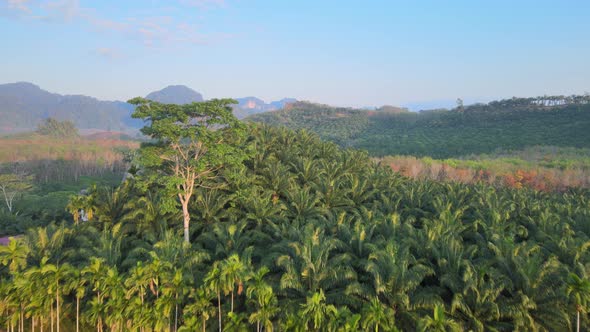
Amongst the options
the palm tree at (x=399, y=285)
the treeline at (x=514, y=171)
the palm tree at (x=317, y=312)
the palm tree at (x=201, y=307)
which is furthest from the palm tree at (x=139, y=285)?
the treeline at (x=514, y=171)

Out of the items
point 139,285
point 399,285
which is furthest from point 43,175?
point 399,285

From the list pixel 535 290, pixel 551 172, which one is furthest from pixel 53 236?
pixel 551 172

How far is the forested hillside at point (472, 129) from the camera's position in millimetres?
66188

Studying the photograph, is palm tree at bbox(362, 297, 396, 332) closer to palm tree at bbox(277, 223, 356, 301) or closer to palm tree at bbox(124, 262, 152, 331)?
palm tree at bbox(277, 223, 356, 301)

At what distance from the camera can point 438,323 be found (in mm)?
9609

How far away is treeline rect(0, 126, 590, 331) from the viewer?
11414 millimetres

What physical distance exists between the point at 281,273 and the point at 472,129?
78445mm

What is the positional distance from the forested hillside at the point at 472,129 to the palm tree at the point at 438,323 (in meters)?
56.1

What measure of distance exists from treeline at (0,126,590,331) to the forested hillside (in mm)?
50906

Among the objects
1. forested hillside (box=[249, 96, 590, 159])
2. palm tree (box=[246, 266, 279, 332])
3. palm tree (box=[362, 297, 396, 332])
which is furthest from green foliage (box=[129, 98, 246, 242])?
forested hillside (box=[249, 96, 590, 159])

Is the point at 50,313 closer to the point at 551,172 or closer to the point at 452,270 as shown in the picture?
the point at 452,270

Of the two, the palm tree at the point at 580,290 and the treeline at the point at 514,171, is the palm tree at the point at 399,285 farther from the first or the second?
the treeline at the point at 514,171

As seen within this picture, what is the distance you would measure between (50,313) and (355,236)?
12.0 metres

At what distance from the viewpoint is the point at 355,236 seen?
14992 millimetres
